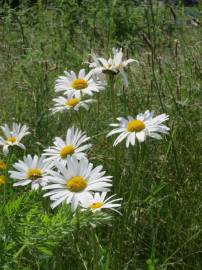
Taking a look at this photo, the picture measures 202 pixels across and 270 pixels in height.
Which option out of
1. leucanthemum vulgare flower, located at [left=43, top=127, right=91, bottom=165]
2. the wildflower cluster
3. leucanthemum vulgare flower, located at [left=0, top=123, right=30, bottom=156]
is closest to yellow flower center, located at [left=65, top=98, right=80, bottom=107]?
the wildflower cluster

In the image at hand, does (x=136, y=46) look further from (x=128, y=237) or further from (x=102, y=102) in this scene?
(x=128, y=237)

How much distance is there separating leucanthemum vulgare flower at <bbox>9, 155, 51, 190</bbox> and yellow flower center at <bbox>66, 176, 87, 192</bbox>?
0.19 m

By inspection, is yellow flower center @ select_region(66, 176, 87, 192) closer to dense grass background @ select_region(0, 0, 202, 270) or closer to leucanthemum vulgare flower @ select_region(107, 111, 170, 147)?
dense grass background @ select_region(0, 0, 202, 270)

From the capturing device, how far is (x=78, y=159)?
4.73ft

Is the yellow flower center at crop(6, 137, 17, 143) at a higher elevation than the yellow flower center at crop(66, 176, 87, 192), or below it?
higher

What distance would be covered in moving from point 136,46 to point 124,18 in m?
1.07

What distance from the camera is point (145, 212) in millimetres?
1666

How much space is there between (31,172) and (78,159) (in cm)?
16

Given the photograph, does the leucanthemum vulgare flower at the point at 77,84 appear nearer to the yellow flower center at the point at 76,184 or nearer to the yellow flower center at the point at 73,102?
the yellow flower center at the point at 73,102

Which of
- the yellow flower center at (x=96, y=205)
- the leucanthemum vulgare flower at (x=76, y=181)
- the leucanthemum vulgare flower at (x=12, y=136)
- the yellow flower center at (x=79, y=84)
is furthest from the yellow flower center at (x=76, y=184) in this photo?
the yellow flower center at (x=79, y=84)

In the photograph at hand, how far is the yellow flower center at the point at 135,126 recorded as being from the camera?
56.4 inches

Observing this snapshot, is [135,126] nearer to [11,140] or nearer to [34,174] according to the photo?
[34,174]

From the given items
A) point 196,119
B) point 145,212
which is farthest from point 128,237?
point 196,119

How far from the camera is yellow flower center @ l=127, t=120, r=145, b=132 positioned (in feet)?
4.70
